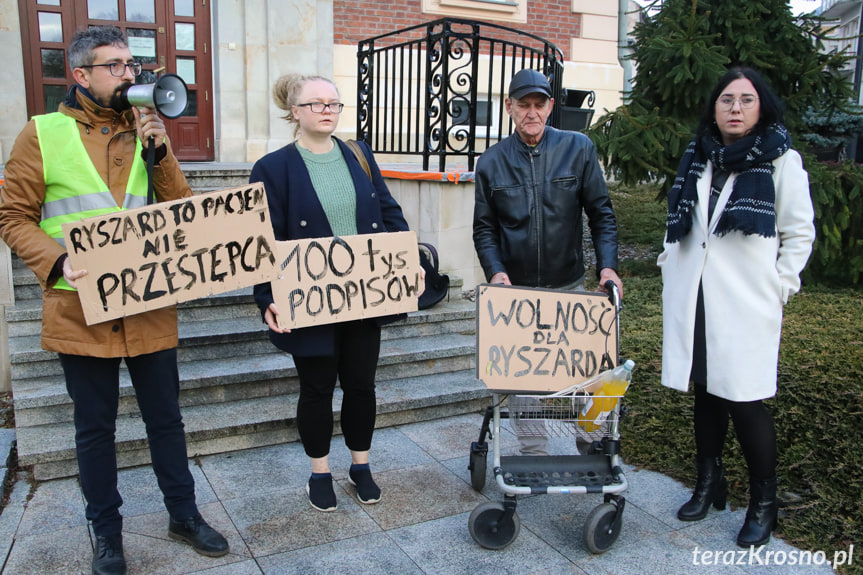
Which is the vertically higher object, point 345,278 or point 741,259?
point 741,259

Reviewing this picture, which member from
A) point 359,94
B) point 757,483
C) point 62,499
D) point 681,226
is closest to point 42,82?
point 359,94

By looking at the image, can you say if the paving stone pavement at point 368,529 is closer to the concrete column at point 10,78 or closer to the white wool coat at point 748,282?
the white wool coat at point 748,282

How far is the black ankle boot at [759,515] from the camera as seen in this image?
309 centimetres

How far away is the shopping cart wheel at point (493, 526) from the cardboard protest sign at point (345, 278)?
956mm

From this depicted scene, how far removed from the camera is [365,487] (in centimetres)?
350

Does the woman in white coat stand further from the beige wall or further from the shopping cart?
the beige wall

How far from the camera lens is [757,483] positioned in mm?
3104

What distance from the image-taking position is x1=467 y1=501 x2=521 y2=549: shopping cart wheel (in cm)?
306

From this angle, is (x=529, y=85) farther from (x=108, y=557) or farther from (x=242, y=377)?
(x=108, y=557)

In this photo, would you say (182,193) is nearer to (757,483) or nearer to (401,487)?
(401,487)

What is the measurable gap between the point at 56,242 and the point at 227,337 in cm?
199

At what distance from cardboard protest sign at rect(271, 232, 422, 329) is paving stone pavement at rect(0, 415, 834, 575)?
97 cm

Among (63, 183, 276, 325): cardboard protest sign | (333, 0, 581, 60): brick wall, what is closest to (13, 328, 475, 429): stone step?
(63, 183, 276, 325): cardboard protest sign

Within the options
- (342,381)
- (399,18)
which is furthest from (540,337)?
(399,18)
